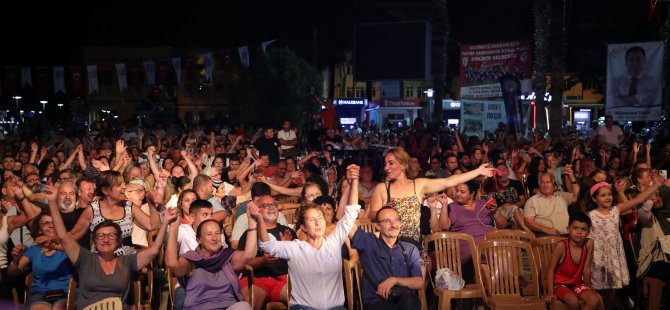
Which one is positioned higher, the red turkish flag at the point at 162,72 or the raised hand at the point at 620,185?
the red turkish flag at the point at 162,72

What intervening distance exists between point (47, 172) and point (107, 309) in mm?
6835

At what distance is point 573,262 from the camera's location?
6762mm

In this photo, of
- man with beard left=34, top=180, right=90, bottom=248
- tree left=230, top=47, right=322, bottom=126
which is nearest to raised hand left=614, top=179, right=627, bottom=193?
man with beard left=34, top=180, right=90, bottom=248

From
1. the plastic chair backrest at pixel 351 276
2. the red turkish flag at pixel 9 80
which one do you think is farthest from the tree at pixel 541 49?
the red turkish flag at pixel 9 80

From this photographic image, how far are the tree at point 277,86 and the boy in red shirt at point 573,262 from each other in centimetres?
4740

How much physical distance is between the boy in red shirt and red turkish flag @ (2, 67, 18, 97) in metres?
28.8

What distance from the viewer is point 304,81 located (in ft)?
179

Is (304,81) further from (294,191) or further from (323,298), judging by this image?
(323,298)

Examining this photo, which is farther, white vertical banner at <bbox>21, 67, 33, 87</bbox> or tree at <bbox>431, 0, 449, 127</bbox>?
white vertical banner at <bbox>21, 67, 33, 87</bbox>

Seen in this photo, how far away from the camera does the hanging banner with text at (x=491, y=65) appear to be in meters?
26.3

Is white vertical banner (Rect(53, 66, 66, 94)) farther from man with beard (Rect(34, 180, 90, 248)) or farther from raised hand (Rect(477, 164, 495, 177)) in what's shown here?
raised hand (Rect(477, 164, 495, 177))

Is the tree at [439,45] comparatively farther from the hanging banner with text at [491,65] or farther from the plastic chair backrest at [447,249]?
the plastic chair backrest at [447,249]

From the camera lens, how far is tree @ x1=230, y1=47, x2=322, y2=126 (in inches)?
2137

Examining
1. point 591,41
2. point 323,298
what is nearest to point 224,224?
point 323,298
